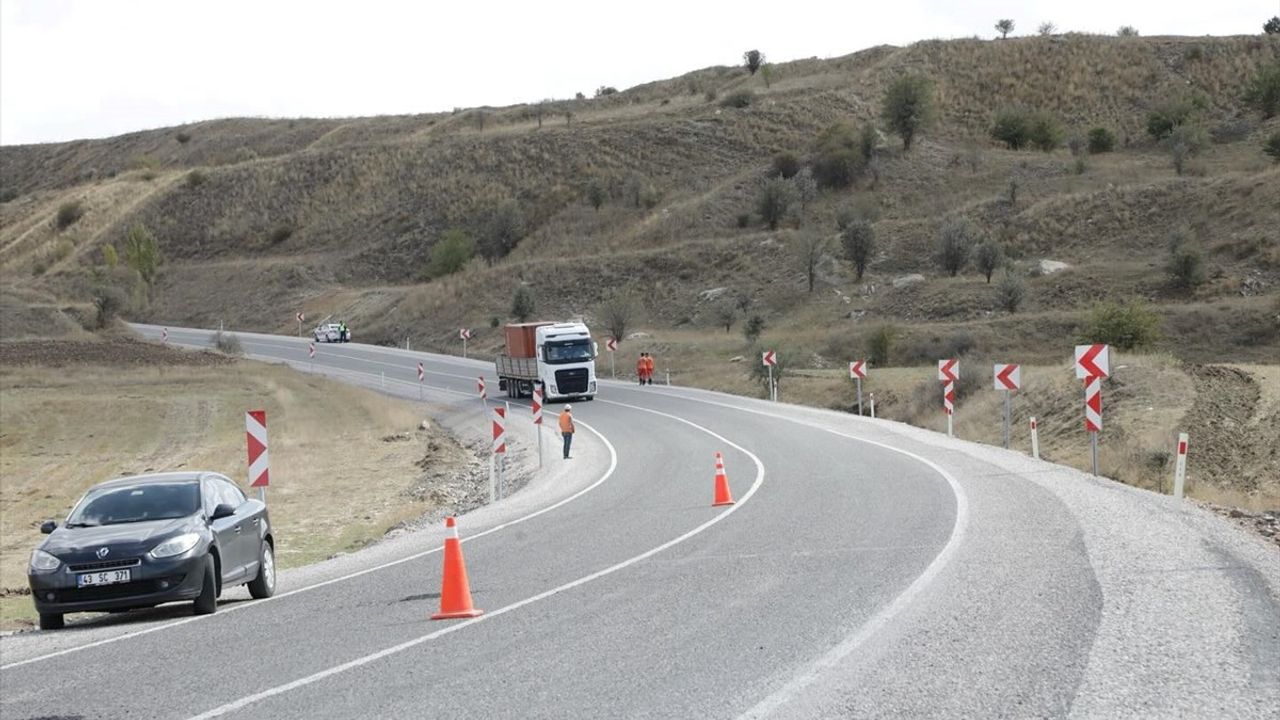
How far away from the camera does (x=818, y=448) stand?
30.0 m

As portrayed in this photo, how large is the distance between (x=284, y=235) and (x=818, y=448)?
3889 inches

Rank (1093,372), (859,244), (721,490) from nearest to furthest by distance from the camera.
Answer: (721,490)
(1093,372)
(859,244)

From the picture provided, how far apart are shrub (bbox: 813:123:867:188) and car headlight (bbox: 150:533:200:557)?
87.8m

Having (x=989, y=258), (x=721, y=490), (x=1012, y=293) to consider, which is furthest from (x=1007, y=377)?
(x=989, y=258)

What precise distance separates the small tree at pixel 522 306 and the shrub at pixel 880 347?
28.7 m

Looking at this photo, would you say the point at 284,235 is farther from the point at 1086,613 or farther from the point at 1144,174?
the point at 1086,613

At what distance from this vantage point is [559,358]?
5272 cm

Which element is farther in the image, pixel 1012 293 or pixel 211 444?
pixel 1012 293

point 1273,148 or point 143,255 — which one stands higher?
point 1273,148

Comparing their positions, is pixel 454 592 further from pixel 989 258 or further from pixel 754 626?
pixel 989 258

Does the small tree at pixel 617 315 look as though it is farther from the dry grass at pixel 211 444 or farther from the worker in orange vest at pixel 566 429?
the worker in orange vest at pixel 566 429

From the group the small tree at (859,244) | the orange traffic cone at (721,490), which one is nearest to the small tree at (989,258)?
the small tree at (859,244)

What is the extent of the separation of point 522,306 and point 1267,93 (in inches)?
2281

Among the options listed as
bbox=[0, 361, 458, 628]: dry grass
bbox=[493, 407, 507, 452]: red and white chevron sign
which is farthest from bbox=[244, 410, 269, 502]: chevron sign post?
bbox=[493, 407, 507, 452]: red and white chevron sign
